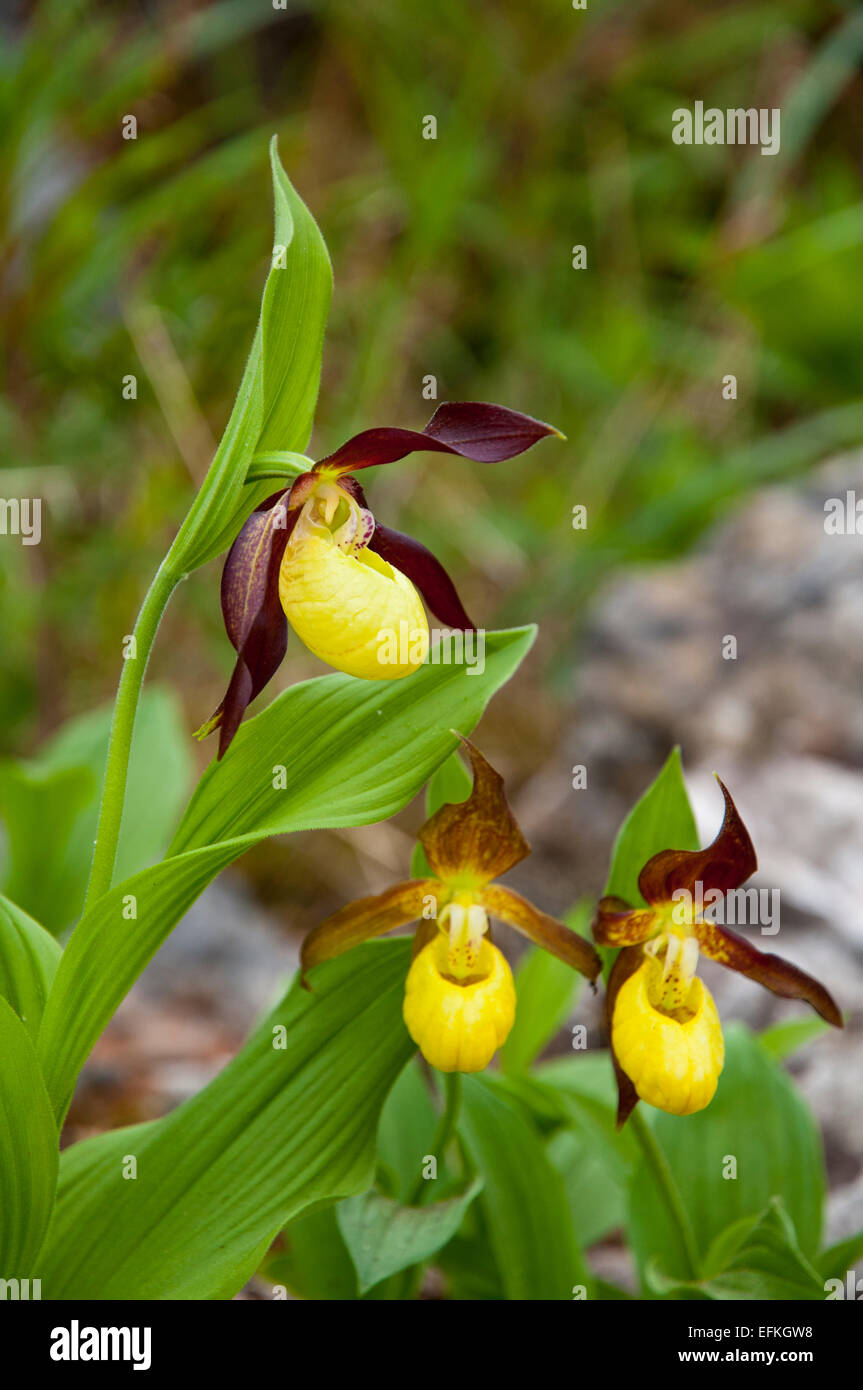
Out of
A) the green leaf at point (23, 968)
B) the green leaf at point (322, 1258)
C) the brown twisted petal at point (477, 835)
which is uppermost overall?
the brown twisted petal at point (477, 835)

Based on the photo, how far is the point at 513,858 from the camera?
0.73 metres

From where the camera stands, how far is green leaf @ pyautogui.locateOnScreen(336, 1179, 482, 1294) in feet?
2.50

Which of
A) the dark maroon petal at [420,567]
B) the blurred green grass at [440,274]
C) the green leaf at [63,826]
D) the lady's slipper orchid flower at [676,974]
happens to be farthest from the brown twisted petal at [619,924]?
the blurred green grass at [440,274]

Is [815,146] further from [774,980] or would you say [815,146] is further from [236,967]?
[774,980]

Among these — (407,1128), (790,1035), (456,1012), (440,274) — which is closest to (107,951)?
(456,1012)

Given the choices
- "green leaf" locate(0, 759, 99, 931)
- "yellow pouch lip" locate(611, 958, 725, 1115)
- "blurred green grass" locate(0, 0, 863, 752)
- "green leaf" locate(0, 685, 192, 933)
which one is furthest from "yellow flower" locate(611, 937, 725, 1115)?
"blurred green grass" locate(0, 0, 863, 752)

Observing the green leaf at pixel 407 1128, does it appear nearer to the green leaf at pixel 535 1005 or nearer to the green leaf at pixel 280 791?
the green leaf at pixel 535 1005

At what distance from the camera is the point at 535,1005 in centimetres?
115

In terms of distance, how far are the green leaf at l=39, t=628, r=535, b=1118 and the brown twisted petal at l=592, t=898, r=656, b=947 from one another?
6.1 inches

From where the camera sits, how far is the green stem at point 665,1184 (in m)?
0.79

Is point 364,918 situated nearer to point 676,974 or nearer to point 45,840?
point 676,974

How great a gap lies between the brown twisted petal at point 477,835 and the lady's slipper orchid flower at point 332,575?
0.10m
